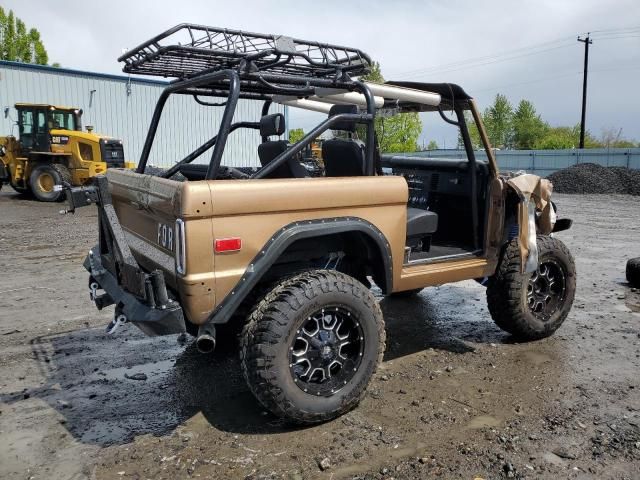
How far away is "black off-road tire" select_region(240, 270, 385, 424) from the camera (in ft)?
10.3

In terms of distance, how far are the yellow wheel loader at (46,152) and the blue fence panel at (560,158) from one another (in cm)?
1543

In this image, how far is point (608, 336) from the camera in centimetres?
504

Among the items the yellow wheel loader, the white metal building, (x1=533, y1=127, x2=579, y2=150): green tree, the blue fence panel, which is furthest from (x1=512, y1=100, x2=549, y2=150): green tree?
the yellow wheel loader

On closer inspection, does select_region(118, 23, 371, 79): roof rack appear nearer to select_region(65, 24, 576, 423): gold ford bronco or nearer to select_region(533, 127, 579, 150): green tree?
select_region(65, 24, 576, 423): gold ford bronco

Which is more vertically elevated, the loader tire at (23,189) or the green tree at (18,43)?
the green tree at (18,43)

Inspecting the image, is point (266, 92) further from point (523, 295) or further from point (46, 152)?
point (46, 152)

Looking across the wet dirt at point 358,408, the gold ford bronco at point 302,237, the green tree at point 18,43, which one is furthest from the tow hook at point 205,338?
the green tree at point 18,43

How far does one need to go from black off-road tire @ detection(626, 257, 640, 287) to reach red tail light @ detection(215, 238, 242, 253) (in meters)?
5.63

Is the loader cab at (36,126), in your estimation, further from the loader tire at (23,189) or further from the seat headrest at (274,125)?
the seat headrest at (274,125)

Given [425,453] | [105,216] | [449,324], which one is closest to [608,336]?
[449,324]

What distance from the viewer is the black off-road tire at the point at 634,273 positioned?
679 cm

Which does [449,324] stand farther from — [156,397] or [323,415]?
[156,397]

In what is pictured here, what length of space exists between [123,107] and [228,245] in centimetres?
2452

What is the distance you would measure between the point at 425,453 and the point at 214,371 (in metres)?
1.80
